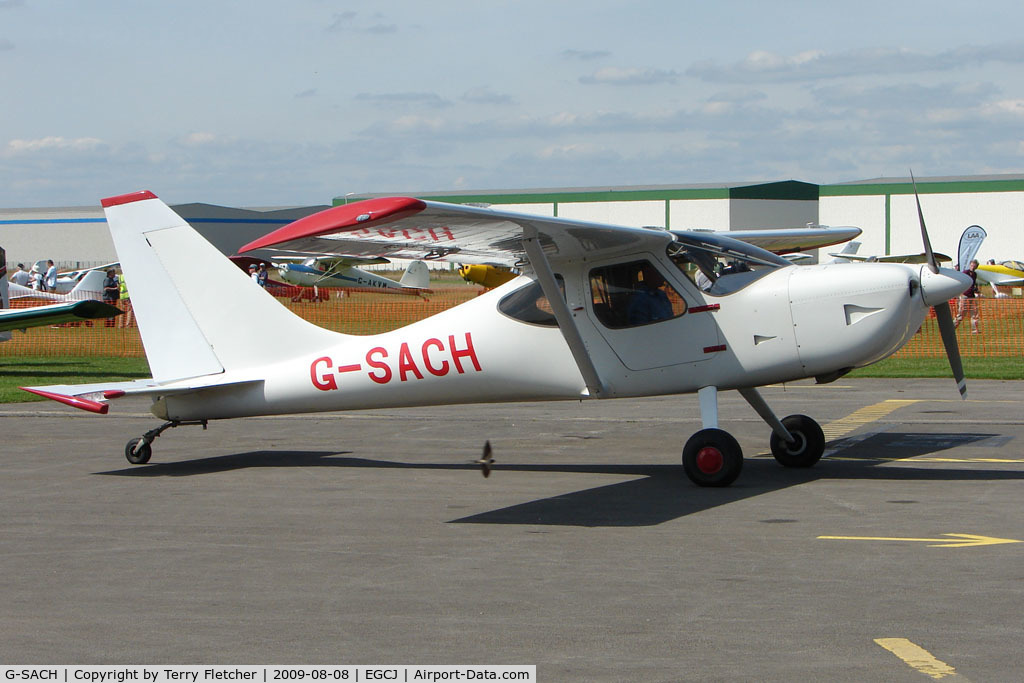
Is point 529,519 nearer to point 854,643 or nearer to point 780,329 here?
point 780,329

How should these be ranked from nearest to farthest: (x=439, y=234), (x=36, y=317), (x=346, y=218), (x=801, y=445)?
1. (x=346, y=218)
2. (x=439, y=234)
3. (x=801, y=445)
4. (x=36, y=317)

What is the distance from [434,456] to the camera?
12.1 meters

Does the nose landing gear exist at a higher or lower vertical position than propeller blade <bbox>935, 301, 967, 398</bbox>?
lower

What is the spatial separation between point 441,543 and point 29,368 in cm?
1855

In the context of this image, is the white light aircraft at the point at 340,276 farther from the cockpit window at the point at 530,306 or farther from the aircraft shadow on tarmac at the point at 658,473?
the cockpit window at the point at 530,306

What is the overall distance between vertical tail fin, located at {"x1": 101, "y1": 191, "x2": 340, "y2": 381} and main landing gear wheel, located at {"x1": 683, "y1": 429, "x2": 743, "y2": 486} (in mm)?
3753

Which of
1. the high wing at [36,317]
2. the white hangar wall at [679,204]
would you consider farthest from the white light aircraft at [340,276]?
the high wing at [36,317]

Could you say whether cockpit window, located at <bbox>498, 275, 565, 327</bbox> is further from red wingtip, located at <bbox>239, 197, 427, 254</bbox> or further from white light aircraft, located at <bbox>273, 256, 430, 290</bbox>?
Result: white light aircraft, located at <bbox>273, 256, 430, 290</bbox>

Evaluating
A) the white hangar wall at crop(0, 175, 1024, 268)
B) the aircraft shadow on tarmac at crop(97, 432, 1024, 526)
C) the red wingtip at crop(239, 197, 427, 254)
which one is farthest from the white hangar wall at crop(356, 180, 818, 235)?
the red wingtip at crop(239, 197, 427, 254)

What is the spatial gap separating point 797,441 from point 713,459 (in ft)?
5.25

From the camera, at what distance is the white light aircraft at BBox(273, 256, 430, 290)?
5262 cm

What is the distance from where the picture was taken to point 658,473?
10.7 m

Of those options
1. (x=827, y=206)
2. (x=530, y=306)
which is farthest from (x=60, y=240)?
(x=530, y=306)

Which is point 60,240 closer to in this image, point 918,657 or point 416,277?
point 416,277
